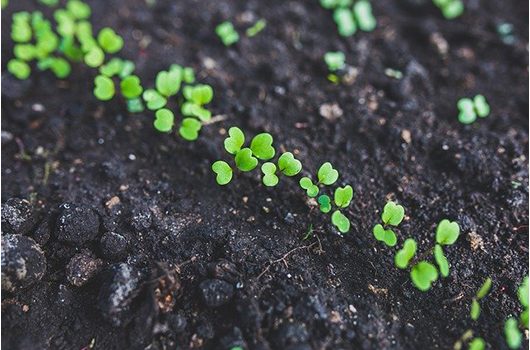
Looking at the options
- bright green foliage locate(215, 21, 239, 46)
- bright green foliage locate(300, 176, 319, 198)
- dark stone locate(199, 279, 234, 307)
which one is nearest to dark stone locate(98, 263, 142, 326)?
dark stone locate(199, 279, 234, 307)

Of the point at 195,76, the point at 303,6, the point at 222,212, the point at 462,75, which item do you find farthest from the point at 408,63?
the point at 222,212

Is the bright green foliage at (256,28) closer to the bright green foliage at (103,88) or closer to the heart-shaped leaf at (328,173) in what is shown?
the bright green foliage at (103,88)

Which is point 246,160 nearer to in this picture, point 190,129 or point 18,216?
point 190,129

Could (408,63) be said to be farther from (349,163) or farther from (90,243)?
(90,243)

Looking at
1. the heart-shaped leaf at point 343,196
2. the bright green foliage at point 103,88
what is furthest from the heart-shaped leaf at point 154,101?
the heart-shaped leaf at point 343,196

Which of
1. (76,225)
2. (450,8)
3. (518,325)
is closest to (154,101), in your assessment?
(76,225)
